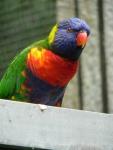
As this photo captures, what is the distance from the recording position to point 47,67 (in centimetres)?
279

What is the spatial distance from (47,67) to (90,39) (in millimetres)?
436

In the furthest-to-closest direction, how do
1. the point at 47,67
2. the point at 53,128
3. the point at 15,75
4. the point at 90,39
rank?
the point at 90,39, the point at 15,75, the point at 47,67, the point at 53,128

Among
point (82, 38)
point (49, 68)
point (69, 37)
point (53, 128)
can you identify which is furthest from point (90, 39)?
point (53, 128)

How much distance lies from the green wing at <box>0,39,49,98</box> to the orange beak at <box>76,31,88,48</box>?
0.17m

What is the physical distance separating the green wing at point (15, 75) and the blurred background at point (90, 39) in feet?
0.77

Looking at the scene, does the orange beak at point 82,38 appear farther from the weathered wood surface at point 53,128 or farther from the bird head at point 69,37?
the weathered wood surface at point 53,128

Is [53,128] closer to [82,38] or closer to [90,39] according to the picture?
[82,38]

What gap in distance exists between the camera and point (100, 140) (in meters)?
1.63

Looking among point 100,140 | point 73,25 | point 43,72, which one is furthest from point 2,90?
point 100,140

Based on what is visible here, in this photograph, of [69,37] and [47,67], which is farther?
[69,37]

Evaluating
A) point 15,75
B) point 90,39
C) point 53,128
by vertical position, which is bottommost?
point 15,75

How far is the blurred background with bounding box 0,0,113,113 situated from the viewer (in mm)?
3049

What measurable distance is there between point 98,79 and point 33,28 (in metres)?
0.45

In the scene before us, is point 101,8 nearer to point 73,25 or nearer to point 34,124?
point 73,25
